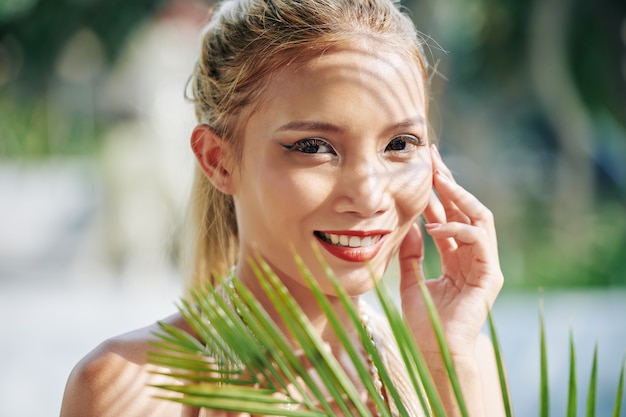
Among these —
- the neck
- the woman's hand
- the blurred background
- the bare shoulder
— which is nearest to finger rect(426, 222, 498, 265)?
the woman's hand

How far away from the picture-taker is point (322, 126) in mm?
1173

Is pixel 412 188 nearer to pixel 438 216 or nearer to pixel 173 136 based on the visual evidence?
pixel 438 216

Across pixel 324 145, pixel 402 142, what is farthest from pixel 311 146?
pixel 402 142

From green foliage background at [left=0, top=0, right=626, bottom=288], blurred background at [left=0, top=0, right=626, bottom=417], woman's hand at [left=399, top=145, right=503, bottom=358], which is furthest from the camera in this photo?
green foliage background at [left=0, top=0, right=626, bottom=288]

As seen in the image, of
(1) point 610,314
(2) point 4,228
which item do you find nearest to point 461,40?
(1) point 610,314

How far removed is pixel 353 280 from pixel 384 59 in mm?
345

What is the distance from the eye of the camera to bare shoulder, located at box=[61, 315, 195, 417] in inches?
48.1

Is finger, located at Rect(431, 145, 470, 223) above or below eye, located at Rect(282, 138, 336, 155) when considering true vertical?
below

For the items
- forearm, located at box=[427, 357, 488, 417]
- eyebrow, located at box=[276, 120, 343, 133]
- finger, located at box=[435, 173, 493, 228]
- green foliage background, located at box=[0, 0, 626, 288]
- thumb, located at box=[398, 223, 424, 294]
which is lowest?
forearm, located at box=[427, 357, 488, 417]

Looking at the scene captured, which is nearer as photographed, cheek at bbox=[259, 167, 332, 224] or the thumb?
cheek at bbox=[259, 167, 332, 224]

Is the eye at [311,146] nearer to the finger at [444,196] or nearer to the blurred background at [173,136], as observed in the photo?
the finger at [444,196]

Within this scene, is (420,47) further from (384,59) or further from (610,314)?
(610,314)

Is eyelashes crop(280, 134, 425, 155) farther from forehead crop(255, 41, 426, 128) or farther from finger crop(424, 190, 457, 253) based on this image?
finger crop(424, 190, 457, 253)

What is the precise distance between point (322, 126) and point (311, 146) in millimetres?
45
